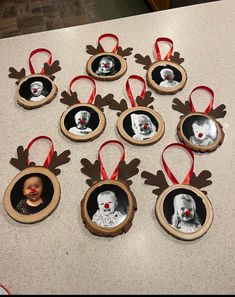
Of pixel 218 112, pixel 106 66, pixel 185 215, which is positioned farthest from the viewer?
pixel 106 66

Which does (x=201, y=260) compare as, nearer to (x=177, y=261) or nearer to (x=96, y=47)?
(x=177, y=261)

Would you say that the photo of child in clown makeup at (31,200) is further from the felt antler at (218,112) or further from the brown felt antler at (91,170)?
the felt antler at (218,112)

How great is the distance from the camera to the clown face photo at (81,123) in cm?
94

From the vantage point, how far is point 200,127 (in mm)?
944

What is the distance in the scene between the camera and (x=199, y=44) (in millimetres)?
1206

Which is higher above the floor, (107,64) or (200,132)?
(107,64)

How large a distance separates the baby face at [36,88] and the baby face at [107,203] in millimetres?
439

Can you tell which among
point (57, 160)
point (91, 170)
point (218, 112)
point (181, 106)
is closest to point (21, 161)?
point (57, 160)

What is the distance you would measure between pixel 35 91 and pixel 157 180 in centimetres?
51

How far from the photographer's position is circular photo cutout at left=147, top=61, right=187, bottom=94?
1.04 metres

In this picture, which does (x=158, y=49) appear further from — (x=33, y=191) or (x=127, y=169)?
(x=33, y=191)

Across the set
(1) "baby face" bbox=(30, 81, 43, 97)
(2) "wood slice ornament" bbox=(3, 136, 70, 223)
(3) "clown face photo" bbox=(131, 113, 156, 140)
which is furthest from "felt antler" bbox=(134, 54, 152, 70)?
(2) "wood slice ornament" bbox=(3, 136, 70, 223)

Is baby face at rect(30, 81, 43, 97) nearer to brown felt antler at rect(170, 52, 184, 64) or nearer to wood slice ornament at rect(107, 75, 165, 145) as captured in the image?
wood slice ornament at rect(107, 75, 165, 145)

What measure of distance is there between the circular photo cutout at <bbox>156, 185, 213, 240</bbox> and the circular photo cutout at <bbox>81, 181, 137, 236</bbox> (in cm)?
8
